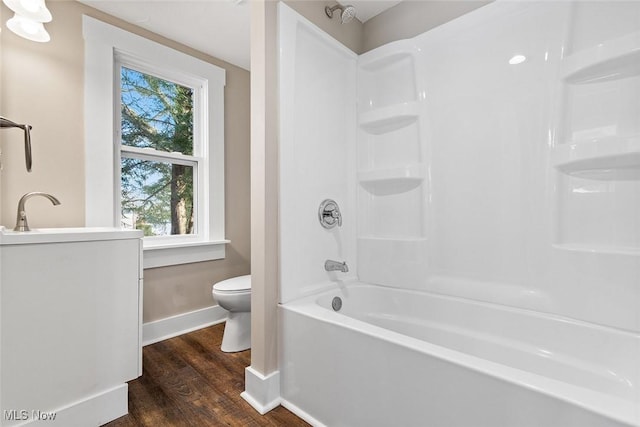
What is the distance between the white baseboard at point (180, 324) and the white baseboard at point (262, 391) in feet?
3.46

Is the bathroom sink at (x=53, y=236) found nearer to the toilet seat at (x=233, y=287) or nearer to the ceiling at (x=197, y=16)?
the toilet seat at (x=233, y=287)

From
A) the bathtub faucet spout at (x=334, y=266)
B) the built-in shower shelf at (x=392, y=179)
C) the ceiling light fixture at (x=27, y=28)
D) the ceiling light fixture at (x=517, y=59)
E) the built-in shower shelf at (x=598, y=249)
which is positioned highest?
the ceiling light fixture at (x=27, y=28)

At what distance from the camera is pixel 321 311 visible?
1.41m

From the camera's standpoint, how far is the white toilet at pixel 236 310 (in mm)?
1935

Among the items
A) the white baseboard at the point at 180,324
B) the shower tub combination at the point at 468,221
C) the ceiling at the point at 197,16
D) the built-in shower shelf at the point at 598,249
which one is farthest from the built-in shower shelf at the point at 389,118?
the white baseboard at the point at 180,324

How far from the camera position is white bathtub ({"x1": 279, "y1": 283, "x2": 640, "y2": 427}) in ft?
2.65

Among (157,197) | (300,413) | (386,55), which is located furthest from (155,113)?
(300,413)

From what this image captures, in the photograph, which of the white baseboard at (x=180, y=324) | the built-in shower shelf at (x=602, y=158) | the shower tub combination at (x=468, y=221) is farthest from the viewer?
the white baseboard at (x=180, y=324)

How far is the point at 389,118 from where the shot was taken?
191 centimetres

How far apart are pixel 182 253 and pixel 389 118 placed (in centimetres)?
189

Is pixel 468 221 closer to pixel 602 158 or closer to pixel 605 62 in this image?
pixel 602 158

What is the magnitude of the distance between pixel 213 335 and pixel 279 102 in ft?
6.03

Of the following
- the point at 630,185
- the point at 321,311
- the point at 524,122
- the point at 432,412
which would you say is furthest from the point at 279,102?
the point at 630,185

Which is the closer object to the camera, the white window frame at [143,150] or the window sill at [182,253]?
the white window frame at [143,150]
